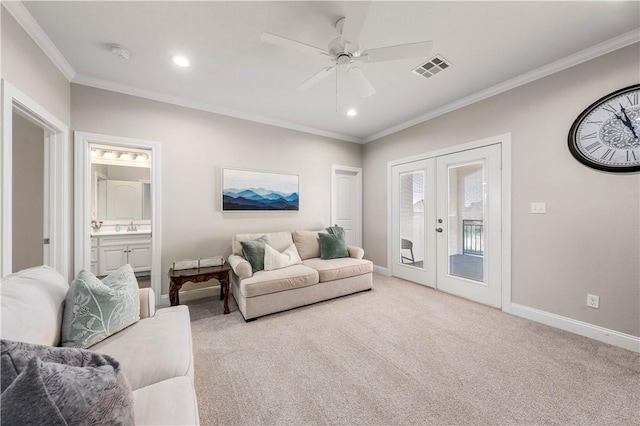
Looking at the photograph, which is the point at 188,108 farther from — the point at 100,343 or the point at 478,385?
the point at 478,385

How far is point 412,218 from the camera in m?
4.07

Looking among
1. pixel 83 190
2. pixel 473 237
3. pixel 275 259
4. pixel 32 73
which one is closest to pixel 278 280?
pixel 275 259

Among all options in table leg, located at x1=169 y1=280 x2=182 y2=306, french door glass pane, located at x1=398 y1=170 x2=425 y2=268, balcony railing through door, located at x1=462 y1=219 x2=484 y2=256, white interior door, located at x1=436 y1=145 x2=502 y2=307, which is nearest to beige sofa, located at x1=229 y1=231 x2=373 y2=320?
table leg, located at x1=169 y1=280 x2=182 y2=306

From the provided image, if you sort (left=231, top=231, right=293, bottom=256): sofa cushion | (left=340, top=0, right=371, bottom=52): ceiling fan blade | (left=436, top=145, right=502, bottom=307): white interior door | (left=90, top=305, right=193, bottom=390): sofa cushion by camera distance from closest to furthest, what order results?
(left=90, top=305, right=193, bottom=390): sofa cushion < (left=340, top=0, right=371, bottom=52): ceiling fan blade < (left=436, top=145, right=502, bottom=307): white interior door < (left=231, top=231, right=293, bottom=256): sofa cushion

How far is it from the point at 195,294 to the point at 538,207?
13.8ft

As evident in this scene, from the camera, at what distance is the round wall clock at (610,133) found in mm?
2076

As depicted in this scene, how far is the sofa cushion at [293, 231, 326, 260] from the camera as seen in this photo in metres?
3.76

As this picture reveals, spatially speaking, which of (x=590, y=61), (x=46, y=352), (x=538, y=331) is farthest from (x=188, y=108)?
(x=538, y=331)

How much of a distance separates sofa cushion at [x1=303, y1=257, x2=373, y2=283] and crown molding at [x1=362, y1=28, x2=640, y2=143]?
241cm

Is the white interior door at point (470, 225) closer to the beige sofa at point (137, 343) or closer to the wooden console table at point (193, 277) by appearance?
the wooden console table at point (193, 277)

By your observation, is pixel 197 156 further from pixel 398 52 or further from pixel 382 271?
pixel 382 271

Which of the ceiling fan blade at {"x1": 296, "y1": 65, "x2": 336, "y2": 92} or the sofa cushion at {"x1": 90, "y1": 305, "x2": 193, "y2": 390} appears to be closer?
the sofa cushion at {"x1": 90, "y1": 305, "x2": 193, "y2": 390}

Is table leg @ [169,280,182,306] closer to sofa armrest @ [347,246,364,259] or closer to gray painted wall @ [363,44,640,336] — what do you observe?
sofa armrest @ [347,246,364,259]

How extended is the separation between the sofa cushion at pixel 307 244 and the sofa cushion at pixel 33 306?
2620 mm
